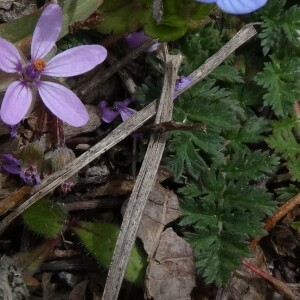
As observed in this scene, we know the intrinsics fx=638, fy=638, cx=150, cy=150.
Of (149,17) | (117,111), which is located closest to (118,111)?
(117,111)

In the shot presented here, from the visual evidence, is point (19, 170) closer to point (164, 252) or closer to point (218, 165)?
point (164, 252)

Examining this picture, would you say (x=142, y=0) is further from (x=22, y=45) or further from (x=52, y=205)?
(x=52, y=205)

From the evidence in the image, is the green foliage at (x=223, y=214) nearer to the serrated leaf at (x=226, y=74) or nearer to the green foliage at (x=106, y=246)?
the green foliage at (x=106, y=246)

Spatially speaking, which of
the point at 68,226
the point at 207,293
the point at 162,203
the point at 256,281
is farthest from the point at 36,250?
the point at 256,281

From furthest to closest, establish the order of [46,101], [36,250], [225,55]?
1. [225,55]
2. [36,250]
3. [46,101]

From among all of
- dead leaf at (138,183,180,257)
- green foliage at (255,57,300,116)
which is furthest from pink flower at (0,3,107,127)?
green foliage at (255,57,300,116)
